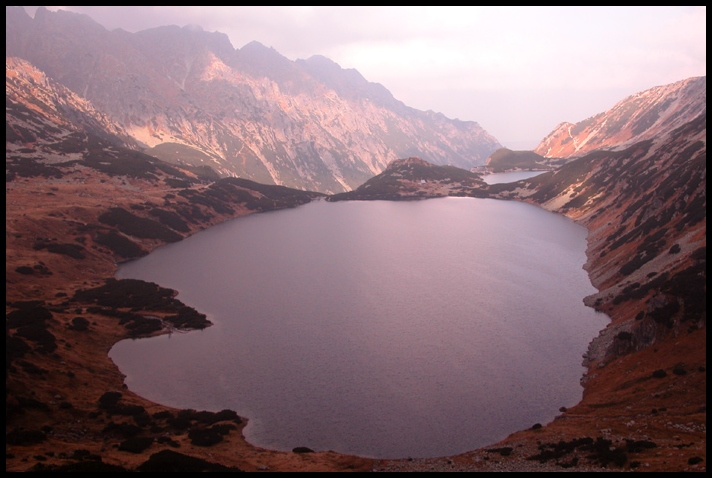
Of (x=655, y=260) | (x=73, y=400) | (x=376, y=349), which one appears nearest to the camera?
(x=73, y=400)

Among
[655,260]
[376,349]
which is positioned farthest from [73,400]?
[655,260]

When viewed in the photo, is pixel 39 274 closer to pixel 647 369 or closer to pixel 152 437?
pixel 152 437

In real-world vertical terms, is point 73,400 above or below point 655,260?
below

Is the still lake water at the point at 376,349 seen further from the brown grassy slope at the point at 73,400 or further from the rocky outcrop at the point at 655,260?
the rocky outcrop at the point at 655,260

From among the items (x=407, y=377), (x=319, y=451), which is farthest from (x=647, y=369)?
(x=319, y=451)

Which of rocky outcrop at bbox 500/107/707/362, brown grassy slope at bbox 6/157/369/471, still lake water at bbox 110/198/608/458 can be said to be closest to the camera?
brown grassy slope at bbox 6/157/369/471

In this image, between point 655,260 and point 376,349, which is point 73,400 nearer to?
point 376,349

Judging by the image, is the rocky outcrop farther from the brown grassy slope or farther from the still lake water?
the brown grassy slope

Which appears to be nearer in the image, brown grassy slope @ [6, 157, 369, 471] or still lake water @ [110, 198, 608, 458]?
brown grassy slope @ [6, 157, 369, 471]

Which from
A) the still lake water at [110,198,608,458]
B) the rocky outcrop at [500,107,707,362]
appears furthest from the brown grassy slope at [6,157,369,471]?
the rocky outcrop at [500,107,707,362]

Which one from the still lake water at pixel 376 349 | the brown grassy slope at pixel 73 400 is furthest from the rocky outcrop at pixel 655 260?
the brown grassy slope at pixel 73 400
